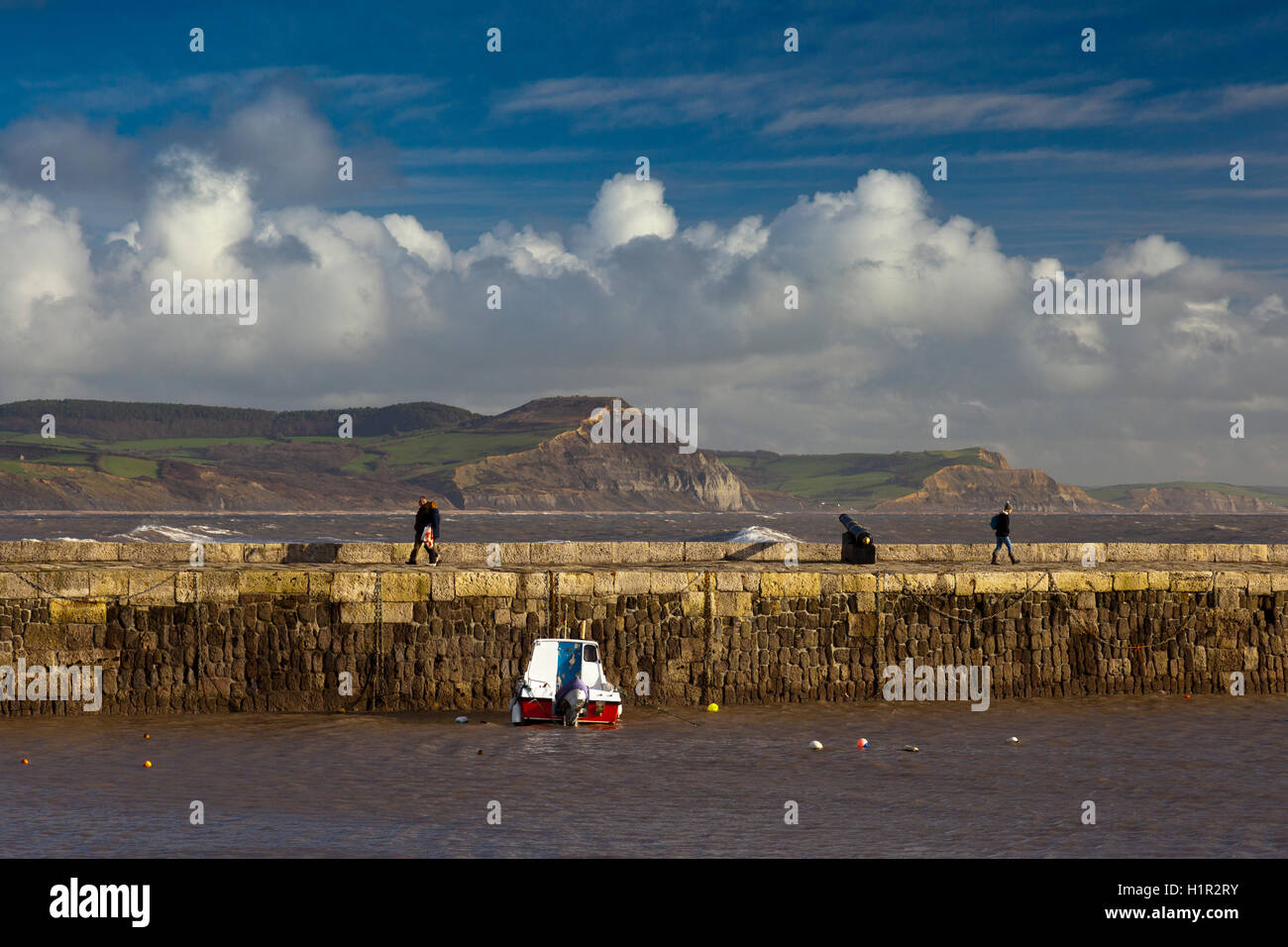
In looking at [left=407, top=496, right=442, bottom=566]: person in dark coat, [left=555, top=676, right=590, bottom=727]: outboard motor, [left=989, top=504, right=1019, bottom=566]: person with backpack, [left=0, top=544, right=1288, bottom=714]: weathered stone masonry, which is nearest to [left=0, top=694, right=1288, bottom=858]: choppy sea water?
[left=555, top=676, right=590, bottom=727]: outboard motor

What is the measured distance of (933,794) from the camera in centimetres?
1656

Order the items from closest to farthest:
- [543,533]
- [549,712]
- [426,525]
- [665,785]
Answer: [665,785] → [549,712] → [426,525] → [543,533]

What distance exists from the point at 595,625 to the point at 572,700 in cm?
255

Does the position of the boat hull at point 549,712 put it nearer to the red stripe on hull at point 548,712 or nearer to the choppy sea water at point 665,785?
the red stripe on hull at point 548,712

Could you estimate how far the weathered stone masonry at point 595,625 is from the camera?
21688 mm

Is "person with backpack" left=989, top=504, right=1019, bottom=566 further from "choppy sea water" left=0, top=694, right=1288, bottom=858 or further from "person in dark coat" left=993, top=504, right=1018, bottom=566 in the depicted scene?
"choppy sea water" left=0, top=694, right=1288, bottom=858

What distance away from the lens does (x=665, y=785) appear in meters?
17.0

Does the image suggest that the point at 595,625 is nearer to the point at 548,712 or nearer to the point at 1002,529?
the point at 548,712

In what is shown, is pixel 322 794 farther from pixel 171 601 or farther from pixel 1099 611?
pixel 1099 611

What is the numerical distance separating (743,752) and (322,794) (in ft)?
21.1

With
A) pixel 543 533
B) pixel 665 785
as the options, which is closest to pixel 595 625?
pixel 665 785

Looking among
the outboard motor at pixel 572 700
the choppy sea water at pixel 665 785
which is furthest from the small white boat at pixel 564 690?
the choppy sea water at pixel 665 785

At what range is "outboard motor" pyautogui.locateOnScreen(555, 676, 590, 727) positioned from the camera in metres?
21.1
